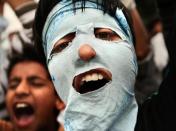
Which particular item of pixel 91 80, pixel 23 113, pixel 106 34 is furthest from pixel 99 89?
pixel 23 113

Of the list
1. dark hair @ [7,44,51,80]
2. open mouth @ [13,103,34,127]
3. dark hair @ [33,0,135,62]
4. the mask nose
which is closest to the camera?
the mask nose

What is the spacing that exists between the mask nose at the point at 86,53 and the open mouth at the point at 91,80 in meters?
0.05

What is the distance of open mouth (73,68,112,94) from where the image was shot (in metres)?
1.88

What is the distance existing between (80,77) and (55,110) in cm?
115

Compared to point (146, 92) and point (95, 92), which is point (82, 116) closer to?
point (95, 92)

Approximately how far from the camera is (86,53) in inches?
73.1

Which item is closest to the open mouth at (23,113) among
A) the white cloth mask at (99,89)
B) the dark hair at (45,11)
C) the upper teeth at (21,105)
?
the upper teeth at (21,105)

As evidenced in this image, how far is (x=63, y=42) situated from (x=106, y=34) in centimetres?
14

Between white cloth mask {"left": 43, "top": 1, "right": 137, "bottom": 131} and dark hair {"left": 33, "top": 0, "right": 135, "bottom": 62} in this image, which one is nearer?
white cloth mask {"left": 43, "top": 1, "right": 137, "bottom": 131}

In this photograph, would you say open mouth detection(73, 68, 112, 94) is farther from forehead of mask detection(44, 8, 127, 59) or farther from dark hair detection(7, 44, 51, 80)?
dark hair detection(7, 44, 51, 80)

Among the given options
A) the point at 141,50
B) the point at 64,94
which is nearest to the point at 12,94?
the point at 141,50

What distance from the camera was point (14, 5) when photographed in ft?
9.75

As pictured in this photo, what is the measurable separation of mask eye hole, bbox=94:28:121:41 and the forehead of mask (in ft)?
0.03

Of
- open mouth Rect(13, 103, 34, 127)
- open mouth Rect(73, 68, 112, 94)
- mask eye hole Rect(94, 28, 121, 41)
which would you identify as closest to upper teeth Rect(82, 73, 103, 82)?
open mouth Rect(73, 68, 112, 94)
